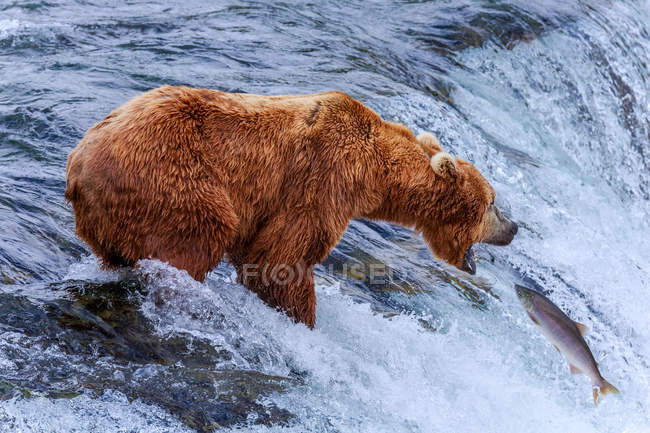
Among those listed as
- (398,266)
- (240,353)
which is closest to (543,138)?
(398,266)

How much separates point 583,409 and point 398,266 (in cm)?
169

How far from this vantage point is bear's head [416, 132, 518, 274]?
15.2 feet

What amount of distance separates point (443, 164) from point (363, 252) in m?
1.48

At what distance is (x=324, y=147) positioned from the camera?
429 cm

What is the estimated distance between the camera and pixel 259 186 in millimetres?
4160

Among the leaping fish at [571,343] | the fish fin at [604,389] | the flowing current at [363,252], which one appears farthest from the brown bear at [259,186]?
the fish fin at [604,389]

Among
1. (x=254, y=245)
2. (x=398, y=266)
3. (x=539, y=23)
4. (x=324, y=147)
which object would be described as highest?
(x=539, y=23)

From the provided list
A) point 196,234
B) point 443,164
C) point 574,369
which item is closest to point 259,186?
point 196,234

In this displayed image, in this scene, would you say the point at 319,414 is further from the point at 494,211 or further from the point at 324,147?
the point at 494,211

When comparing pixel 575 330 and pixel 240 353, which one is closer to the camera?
pixel 240 353

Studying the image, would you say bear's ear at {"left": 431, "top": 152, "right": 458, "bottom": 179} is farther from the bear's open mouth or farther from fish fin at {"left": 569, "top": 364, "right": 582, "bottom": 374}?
fish fin at {"left": 569, "top": 364, "right": 582, "bottom": 374}

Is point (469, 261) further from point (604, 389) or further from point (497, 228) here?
point (604, 389)

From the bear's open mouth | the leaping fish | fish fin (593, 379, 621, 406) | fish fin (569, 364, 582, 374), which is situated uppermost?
the bear's open mouth

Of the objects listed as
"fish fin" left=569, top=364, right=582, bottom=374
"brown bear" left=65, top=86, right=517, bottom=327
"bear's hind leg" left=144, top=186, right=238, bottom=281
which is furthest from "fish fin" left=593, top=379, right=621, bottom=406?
"bear's hind leg" left=144, top=186, right=238, bottom=281
